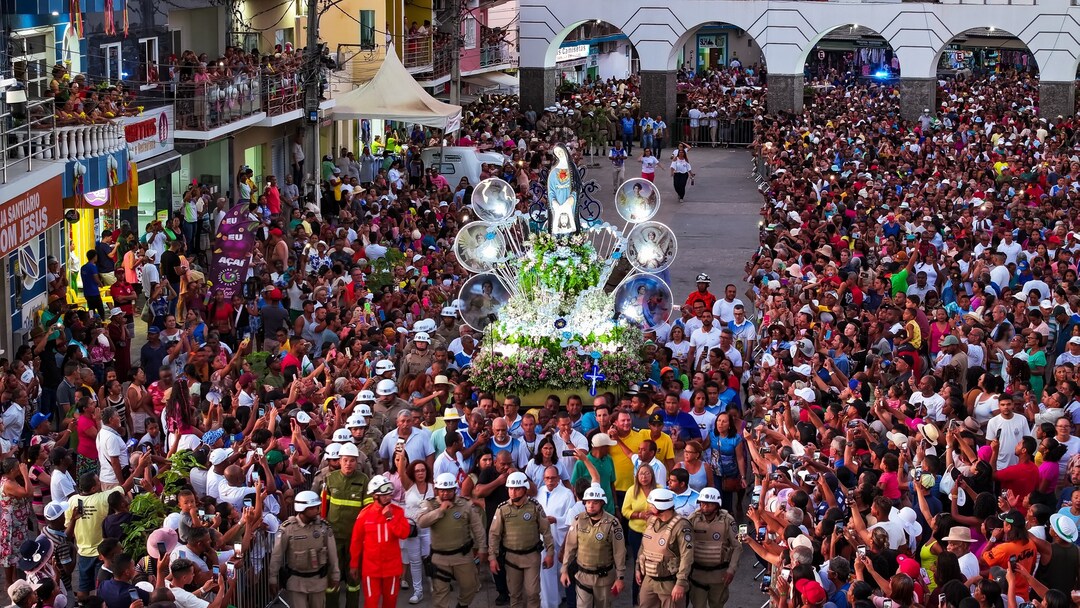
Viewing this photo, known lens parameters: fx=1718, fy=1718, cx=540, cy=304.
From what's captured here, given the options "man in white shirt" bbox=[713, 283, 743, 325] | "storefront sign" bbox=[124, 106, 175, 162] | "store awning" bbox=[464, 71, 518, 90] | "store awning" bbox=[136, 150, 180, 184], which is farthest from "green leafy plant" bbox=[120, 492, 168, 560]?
"store awning" bbox=[464, 71, 518, 90]

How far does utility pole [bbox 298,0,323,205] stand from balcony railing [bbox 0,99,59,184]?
10.2 m

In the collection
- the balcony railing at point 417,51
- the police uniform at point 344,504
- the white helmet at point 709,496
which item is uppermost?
the balcony railing at point 417,51

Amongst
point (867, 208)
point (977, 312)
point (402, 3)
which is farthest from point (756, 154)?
point (977, 312)

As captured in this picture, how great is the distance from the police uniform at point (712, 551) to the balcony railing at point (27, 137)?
10021 millimetres

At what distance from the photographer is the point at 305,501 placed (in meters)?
12.3

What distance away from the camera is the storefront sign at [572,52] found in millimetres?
63531

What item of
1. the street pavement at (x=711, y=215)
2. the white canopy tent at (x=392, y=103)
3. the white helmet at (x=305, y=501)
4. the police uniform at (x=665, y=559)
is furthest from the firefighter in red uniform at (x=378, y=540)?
the white canopy tent at (x=392, y=103)

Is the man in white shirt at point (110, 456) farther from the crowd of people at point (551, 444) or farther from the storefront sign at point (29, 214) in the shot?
the storefront sign at point (29, 214)

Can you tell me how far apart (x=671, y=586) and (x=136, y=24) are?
19.0 m

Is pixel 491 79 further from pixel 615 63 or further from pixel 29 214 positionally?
pixel 29 214

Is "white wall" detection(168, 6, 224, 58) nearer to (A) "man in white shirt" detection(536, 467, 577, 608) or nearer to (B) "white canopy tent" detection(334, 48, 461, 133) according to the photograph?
(B) "white canopy tent" detection(334, 48, 461, 133)

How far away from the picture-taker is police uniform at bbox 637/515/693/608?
484 inches

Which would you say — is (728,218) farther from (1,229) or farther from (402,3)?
(1,229)

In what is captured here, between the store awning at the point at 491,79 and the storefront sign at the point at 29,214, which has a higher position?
the store awning at the point at 491,79
